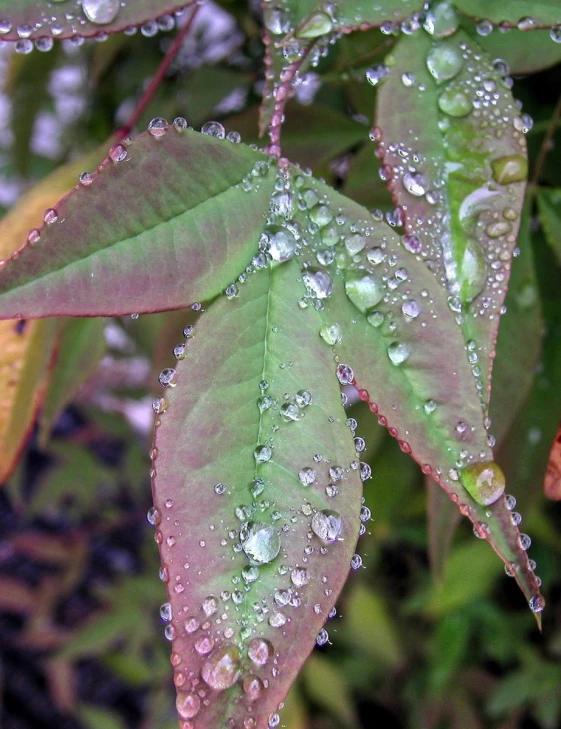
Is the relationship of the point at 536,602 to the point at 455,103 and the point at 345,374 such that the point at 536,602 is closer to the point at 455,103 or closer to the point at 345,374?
the point at 345,374

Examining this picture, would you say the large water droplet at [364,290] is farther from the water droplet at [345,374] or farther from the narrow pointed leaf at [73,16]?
the narrow pointed leaf at [73,16]

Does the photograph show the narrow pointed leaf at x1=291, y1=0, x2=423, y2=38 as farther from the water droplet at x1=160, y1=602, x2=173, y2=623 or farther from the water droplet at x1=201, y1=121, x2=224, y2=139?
the water droplet at x1=160, y1=602, x2=173, y2=623

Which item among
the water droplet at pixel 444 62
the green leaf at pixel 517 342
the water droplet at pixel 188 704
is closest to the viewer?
the water droplet at pixel 188 704

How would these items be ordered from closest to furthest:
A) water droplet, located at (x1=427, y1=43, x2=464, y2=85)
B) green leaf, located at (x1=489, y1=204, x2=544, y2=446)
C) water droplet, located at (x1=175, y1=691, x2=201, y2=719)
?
water droplet, located at (x1=175, y1=691, x2=201, y2=719) → water droplet, located at (x1=427, y1=43, x2=464, y2=85) → green leaf, located at (x1=489, y1=204, x2=544, y2=446)

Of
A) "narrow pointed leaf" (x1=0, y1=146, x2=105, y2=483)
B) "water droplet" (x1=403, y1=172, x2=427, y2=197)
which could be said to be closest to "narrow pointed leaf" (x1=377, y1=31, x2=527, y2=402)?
"water droplet" (x1=403, y1=172, x2=427, y2=197)

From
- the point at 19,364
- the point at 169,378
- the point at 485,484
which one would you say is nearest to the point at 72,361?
the point at 19,364

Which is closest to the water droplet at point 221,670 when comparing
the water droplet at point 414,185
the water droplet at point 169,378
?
the water droplet at point 169,378

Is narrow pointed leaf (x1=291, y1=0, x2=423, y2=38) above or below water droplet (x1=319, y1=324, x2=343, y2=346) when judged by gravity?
above
